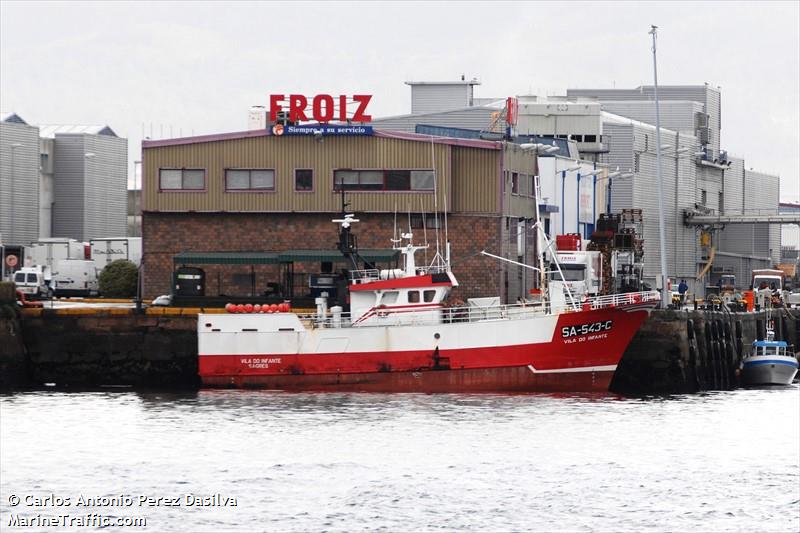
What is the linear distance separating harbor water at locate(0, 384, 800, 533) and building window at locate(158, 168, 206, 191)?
17.3m

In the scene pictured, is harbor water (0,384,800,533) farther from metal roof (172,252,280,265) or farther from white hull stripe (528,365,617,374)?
metal roof (172,252,280,265)

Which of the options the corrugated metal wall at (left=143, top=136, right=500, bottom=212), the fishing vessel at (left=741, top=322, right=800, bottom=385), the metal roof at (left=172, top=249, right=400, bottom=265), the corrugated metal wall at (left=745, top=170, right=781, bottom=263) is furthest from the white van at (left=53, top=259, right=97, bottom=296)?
the corrugated metal wall at (left=745, top=170, right=781, bottom=263)

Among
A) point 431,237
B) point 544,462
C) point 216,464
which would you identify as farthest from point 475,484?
point 431,237

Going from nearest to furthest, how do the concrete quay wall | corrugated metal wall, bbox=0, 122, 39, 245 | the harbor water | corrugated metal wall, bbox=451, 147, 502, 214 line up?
the harbor water, the concrete quay wall, corrugated metal wall, bbox=451, 147, 502, 214, corrugated metal wall, bbox=0, 122, 39, 245

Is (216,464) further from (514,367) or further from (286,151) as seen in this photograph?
(286,151)

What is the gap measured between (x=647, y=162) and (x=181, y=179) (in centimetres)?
6081

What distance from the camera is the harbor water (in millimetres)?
38531

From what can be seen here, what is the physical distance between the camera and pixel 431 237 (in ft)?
241

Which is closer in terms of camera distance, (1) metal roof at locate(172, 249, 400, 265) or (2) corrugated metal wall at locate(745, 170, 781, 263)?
(1) metal roof at locate(172, 249, 400, 265)

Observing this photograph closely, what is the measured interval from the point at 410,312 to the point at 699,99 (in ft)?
321

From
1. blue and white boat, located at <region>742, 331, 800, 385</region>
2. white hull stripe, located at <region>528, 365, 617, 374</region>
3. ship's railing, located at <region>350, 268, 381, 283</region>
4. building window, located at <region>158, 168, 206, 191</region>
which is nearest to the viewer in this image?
white hull stripe, located at <region>528, 365, 617, 374</region>

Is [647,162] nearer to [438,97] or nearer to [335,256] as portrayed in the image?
[438,97]

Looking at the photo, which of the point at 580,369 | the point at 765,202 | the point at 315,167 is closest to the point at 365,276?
the point at 580,369

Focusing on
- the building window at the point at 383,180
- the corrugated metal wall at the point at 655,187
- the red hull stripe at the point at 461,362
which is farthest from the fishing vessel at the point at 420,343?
the corrugated metal wall at the point at 655,187
